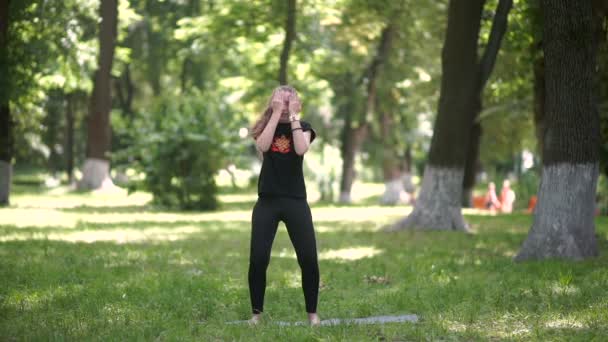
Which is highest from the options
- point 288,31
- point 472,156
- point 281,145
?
point 288,31

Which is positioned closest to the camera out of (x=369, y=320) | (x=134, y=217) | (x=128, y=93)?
(x=369, y=320)

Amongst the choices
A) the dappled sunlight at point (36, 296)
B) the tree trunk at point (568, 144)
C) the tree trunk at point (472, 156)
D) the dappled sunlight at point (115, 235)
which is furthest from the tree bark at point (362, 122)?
the dappled sunlight at point (36, 296)

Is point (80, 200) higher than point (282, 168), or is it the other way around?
point (282, 168)

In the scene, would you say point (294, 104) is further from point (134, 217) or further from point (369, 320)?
point (134, 217)

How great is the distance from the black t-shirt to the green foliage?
1950 centimetres

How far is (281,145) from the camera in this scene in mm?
7609

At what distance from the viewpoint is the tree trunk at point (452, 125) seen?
18750 mm

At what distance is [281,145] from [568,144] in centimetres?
642

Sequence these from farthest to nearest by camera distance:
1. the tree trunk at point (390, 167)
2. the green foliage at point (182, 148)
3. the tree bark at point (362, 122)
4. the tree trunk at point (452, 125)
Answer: the tree trunk at point (390, 167), the tree bark at point (362, 122), the green foliage at point (182, 148), the tree trunk at point (452, 125)

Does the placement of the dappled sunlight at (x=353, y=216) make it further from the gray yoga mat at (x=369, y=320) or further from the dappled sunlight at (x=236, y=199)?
the gray yoga mat at (x=369, y=320)

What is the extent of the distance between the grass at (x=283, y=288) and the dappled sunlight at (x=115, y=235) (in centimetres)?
4

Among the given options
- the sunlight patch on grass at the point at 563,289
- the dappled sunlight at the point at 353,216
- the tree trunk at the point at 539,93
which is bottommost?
the dappled sunlight at the point at 353,216

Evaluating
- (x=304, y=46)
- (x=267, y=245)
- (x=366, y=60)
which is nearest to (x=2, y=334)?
(x=267, y=245)

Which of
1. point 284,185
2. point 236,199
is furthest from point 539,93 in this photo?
point 236,199
